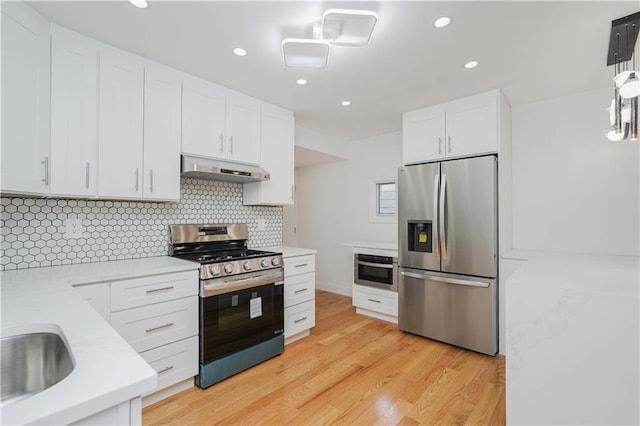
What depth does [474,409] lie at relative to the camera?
6.41 ft

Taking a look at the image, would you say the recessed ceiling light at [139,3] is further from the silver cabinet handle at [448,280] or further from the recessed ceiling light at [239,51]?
the silver cabinet handle at [448,280]

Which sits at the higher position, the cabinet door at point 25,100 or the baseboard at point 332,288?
the cabinet door at point 25,100

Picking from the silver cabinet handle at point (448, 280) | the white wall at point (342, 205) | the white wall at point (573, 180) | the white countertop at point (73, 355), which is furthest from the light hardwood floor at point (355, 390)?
the white wall at point (342, 205)

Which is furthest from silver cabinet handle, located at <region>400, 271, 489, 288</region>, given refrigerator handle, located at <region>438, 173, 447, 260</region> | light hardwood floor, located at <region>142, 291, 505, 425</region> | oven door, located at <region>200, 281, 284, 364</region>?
oven door, located at <region>200, 281, 284, 364</region>

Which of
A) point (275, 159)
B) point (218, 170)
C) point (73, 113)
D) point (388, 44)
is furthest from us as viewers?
point (275, 159)

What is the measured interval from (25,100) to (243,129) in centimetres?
153

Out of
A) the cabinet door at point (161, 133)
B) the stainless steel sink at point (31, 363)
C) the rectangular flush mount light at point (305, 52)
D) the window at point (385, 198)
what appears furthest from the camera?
the window at point (385, 198)

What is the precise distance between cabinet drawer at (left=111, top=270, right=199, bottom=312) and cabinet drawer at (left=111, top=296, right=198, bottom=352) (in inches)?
1.6

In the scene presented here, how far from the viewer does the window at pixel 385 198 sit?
4301mm

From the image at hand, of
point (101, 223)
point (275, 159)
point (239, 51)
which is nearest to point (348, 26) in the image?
point (239, 51)

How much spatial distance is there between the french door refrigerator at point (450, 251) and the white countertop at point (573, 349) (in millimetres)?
1180

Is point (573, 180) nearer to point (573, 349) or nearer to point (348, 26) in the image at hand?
point (573, 349)

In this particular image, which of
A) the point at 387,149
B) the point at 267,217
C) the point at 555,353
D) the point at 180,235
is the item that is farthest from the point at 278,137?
the point at 555,353

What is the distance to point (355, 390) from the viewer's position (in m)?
2.16
